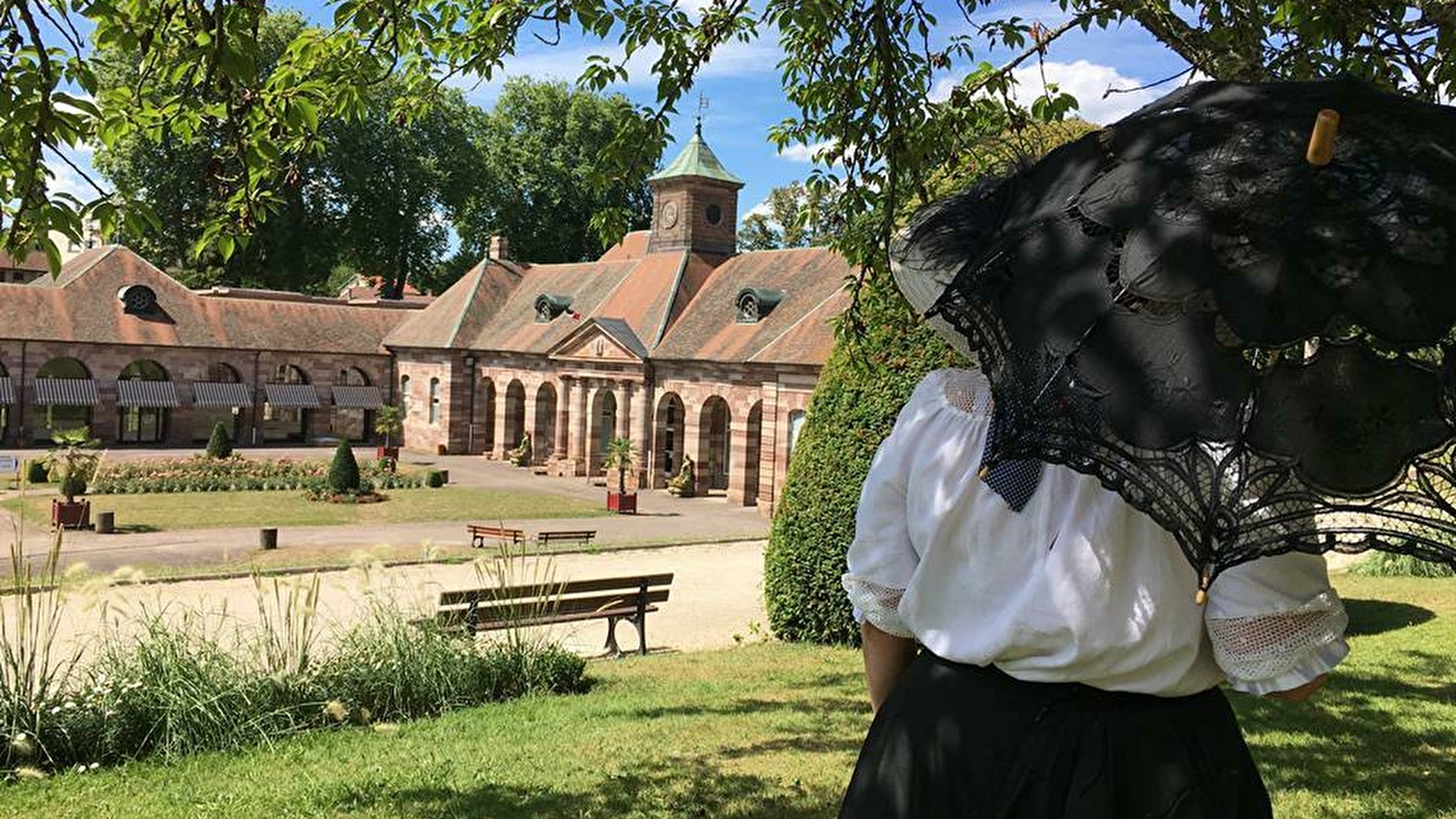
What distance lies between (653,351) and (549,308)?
805 centimetres

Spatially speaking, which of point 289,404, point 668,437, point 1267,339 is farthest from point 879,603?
point 289,404

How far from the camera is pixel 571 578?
16.2 meters

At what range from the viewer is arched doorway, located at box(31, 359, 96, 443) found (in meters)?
36.1

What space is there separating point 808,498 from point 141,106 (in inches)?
296

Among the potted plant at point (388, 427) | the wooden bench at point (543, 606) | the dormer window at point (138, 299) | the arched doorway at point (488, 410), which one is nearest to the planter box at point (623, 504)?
the potted plant at point (388, 427)

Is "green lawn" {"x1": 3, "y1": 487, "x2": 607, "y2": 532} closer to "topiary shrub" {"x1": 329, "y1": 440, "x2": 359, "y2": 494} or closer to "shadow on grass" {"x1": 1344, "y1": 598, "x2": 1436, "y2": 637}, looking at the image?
"topiary shrub" {"x1": 329, "y1": 440, "x2": 359, "y2": 494}

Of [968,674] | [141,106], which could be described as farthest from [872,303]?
[968,674]

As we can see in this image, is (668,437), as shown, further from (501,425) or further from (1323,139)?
(1323,139)

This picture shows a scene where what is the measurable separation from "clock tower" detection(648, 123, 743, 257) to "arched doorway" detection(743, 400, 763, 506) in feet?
29.0

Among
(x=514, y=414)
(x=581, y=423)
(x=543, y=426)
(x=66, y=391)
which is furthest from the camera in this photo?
(x=514, y=414)

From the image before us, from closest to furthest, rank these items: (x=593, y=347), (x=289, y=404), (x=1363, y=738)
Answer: (x=1363, y=738) → (x=593, y=347) → (x=289, y=404)

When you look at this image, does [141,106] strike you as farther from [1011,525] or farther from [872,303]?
[872,303]

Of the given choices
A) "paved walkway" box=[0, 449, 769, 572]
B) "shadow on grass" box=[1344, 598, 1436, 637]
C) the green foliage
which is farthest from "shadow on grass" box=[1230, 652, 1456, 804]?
"paved walkway" box=[0, 449, 769, 572]

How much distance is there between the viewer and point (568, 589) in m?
10.7
